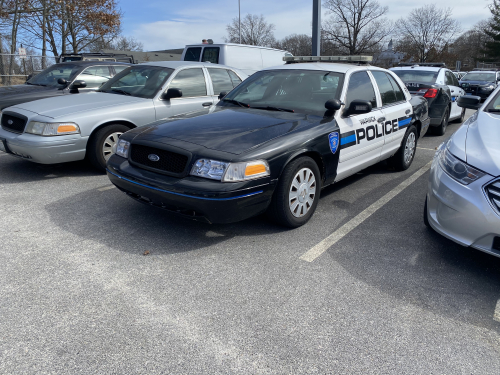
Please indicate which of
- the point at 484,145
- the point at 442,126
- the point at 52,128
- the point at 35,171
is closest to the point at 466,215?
the point at 484,145

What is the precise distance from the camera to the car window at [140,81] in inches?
245

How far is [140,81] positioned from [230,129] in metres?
3.21

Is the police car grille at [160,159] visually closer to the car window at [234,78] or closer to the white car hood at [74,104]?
the white car hood at [74,104]

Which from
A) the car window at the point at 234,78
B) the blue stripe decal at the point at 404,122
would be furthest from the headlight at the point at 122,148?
the blue stripe decal at the point at 404,122

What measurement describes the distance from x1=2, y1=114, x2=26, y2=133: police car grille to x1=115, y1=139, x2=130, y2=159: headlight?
6.71 feet

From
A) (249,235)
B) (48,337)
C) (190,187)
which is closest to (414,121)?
(249,235)

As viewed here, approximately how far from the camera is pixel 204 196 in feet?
10.8

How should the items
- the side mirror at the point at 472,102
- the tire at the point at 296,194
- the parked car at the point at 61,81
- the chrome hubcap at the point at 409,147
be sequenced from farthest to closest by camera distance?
the parked car at the point at 61,81 → the chrome hubcap at the point at 409,147 → the side mirror at the point at 472,102 → the tire at the point at 296,194

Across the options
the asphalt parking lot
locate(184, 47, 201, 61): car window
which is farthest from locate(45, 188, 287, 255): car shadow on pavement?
locate(184, 47, 201, 61): car window

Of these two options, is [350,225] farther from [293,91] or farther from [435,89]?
[435,89]

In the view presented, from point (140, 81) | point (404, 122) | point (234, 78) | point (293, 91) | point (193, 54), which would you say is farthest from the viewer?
point (193, 54)

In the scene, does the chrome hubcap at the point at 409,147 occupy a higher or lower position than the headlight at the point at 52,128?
lower

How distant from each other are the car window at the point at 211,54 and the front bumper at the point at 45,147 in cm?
715

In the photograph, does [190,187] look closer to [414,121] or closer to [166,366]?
[166,366]
